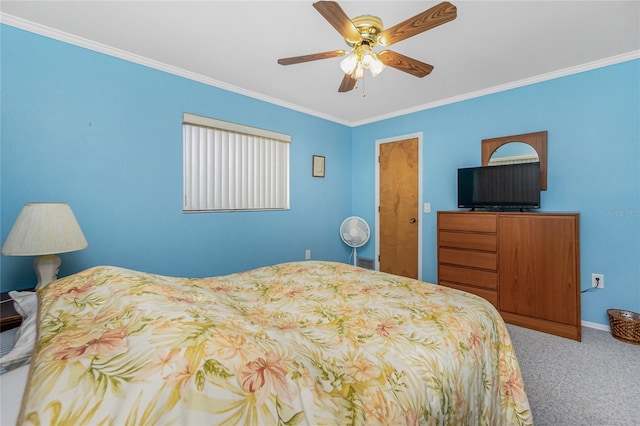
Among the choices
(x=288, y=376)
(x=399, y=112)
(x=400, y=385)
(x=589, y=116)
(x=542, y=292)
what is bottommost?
(x=542, y=292)

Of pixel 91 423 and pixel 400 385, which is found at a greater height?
pixel 91 423

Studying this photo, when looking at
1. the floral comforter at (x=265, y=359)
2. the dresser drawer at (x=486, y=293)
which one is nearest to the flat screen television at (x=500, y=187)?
the dresser drawer at (x=486, y=293)

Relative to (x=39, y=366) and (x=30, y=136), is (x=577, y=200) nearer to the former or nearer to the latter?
(x=39, y=366)

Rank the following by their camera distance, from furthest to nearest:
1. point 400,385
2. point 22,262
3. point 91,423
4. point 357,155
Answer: point 357,155 → point 22,262 → point 400,385 → point 91,423

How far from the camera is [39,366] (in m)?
0.54

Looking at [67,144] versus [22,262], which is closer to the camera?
[22,262]

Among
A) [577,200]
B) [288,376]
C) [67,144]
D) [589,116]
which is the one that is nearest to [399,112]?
[589,116]

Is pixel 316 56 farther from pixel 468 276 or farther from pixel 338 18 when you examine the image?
pixel 468 276

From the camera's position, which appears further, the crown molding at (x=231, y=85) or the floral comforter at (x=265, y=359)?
the crown molding at (x=231, y=85)

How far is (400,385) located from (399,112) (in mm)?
3630

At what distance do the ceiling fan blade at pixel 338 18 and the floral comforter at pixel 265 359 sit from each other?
1.40 m

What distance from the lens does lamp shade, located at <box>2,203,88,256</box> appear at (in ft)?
5.09

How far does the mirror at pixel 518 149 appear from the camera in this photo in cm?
273

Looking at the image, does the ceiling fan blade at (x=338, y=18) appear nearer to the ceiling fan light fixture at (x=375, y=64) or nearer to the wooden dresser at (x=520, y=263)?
the ceiling fan light fixture at (x=375, y=64)
